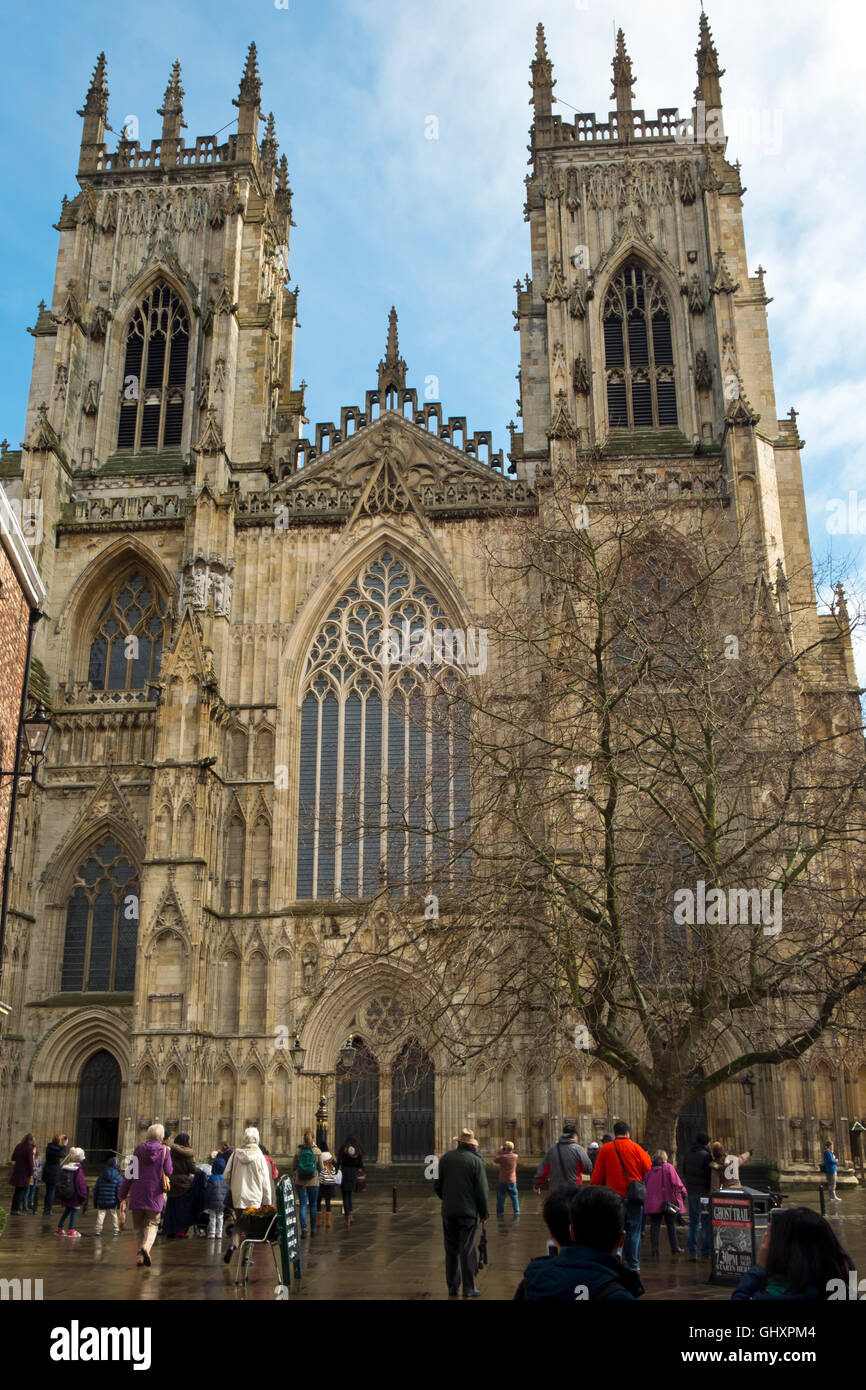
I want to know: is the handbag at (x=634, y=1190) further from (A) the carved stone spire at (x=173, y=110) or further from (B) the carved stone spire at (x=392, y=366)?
(A) the carved stone spire at (x=173, y=110)

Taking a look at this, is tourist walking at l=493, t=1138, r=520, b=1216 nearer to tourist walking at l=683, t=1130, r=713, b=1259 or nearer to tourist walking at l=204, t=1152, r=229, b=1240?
tourist walking at l=683, t=1130, r=713, b=1259

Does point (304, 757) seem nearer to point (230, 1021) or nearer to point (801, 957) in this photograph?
point (230, 1021)

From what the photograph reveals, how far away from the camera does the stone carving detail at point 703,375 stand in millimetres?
31375

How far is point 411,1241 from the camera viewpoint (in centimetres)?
1541

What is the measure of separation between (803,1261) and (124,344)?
33.1 metres

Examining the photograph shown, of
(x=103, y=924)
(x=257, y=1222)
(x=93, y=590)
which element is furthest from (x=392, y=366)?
(x=257, y=1222)

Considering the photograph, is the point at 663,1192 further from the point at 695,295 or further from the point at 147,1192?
the point at 695,295

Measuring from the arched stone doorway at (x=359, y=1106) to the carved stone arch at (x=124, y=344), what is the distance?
16.1 metres

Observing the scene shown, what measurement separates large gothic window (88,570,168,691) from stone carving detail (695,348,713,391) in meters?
14.4

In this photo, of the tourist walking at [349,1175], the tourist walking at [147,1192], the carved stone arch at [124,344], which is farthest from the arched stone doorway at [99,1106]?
the carved stone arch at [124,344]

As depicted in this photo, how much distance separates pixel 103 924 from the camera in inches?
1093

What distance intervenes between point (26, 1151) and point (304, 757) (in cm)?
1103

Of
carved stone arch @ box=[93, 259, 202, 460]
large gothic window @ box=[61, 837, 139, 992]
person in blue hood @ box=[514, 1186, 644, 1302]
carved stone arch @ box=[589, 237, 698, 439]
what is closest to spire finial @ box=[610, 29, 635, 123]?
carved stone arch @ box=[589, 237, 698, 439]

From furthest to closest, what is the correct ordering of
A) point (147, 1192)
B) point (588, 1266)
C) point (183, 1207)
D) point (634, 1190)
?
point (183, 1207) < point (147, 1192) < point (634, 1190) < point (588, 1266)
